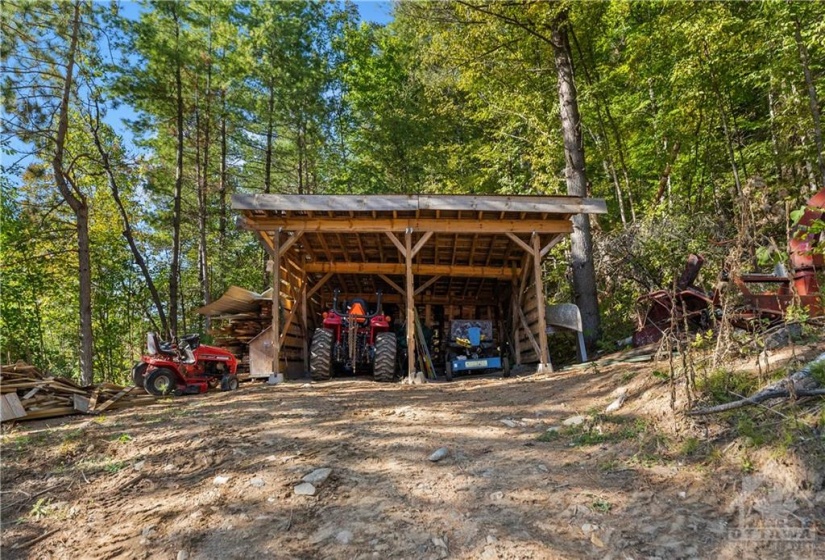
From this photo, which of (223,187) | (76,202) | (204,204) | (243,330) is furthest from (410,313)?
(223,187)

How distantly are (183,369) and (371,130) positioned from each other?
12.2 m

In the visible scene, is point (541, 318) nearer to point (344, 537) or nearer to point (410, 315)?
point (410, 315)

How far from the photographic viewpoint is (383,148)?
1650cm

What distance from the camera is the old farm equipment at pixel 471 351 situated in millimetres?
8054

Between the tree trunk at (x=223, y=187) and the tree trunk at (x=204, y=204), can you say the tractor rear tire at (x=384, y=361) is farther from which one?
the tree trunk at (x=223, y=187)

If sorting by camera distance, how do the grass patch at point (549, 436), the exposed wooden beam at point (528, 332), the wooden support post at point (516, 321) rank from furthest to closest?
the wooden support post at point (516, 321)
the exposed wooden beam at point (528, 332)
the grass patch at point (549, 436)

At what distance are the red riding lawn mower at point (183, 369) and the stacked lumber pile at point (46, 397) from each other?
20.5 inches

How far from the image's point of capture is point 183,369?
22.4 ft

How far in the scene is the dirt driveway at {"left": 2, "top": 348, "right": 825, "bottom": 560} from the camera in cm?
208

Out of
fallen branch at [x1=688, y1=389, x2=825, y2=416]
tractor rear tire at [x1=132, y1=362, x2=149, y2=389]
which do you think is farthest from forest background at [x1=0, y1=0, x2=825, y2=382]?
tractor rear tire at [x1=132, y1=362, x2=149, y2=389]

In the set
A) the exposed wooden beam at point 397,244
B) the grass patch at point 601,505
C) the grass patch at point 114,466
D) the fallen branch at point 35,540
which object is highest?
the exposed wooden beam at point 397,244

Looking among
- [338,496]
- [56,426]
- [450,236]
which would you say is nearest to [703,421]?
[338,496]

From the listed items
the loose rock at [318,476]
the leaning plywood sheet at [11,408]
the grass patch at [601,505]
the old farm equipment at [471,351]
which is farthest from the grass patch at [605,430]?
the leaning plywood sheet at [11,408]

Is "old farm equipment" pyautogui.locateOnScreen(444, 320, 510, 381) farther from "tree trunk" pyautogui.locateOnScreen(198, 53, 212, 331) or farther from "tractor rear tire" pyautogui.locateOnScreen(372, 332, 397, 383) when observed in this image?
"tree trunk" pyautogui.locateOnScreen(198, 53, 212, 331)
